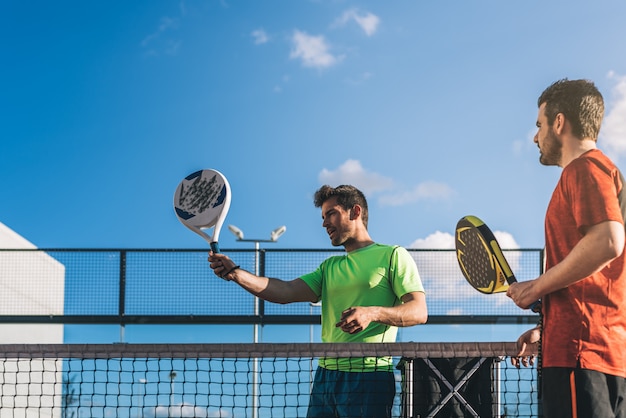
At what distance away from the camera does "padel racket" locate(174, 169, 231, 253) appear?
180 inches

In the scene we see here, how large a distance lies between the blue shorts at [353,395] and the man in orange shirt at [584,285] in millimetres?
1357

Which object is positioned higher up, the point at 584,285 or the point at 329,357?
the point at 584,285

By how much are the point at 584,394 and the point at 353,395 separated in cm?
157

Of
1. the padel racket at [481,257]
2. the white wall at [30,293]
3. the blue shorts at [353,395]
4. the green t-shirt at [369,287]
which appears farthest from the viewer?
the white wall at [30,293]

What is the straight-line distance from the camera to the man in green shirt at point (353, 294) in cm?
416

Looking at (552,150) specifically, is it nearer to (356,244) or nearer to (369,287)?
(369,287)

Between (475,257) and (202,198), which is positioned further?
(202,198)

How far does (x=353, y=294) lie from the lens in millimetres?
4332

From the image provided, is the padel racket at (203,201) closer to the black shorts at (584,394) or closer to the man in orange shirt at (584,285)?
the man in orange shirt at (584,285)

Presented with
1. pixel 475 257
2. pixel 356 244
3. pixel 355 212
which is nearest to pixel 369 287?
pixel 356 244

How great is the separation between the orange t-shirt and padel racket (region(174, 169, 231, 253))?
6.87 ft

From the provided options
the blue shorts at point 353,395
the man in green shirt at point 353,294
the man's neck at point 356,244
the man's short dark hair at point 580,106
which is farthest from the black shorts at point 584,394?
the man's neck at point 356,244

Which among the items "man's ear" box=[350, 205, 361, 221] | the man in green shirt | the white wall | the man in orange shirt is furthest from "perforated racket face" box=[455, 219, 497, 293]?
the white wall

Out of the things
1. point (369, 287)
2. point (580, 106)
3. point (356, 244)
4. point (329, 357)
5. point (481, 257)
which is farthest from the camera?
point (356, 244)
